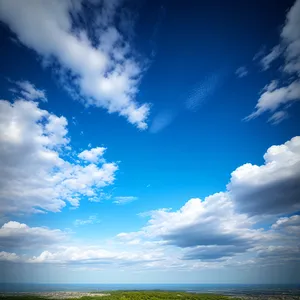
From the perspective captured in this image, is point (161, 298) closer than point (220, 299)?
Yes

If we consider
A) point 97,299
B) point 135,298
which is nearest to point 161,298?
point 135,298

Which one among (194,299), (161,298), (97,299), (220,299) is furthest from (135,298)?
(220,299)

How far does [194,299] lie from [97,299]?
4942 cm

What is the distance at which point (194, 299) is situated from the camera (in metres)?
106

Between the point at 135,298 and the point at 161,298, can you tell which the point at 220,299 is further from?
the point at 135,298

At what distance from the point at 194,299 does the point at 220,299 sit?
1424 cm

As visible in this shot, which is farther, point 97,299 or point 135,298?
point 97,299

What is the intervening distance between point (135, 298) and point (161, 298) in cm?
1278

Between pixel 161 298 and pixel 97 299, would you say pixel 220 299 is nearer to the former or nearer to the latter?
pixel 161 298

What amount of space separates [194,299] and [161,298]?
18935 millimetres

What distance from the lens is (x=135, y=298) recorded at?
3821 inches

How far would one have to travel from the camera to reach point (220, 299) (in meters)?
108

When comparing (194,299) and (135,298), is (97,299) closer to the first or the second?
(135,298)
